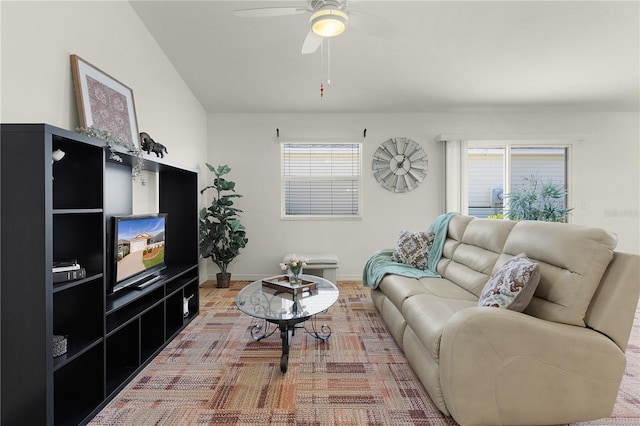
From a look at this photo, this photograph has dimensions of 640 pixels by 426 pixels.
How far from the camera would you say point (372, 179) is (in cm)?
478

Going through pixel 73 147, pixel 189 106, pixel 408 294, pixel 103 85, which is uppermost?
pixel 189 106

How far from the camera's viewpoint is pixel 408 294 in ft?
7.92

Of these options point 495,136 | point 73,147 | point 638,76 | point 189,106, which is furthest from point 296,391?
point 638,76

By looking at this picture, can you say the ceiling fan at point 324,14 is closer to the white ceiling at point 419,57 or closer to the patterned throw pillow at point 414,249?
the white ceiling at point 419,57

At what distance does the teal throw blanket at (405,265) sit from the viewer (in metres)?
3.08

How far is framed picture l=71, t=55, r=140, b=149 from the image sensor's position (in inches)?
83.9

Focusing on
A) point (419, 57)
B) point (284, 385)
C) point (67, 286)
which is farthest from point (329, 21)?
point (284, 385)

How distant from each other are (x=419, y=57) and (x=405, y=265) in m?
2.24

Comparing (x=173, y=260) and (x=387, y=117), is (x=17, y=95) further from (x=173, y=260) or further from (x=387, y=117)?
(x=387, y=117)

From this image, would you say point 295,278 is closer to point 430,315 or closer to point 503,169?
point 430,315

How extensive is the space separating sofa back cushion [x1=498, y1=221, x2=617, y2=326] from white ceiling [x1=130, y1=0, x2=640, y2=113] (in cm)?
162

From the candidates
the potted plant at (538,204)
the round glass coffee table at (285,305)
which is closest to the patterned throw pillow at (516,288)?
the round glass coffee table at (285,305)

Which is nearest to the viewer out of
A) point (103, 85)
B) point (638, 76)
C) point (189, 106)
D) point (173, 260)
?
point (103, 85)

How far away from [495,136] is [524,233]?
3141mm
